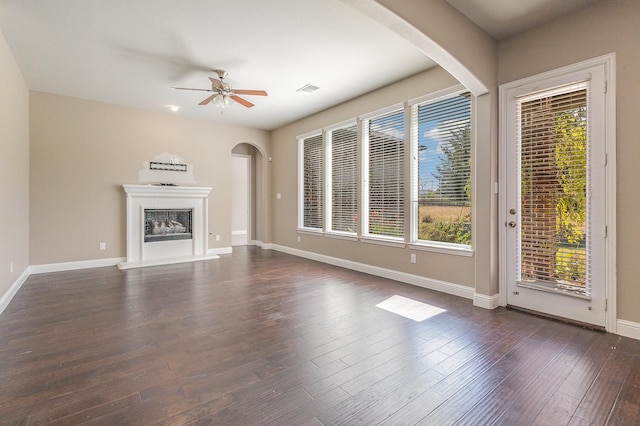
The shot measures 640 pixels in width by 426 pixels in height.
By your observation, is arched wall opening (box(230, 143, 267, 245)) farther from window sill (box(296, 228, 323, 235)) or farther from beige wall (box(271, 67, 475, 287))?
window sill (box(296, 228, 323, 235))

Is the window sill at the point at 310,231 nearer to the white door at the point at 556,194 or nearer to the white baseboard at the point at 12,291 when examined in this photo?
the white door at the point at 556,194

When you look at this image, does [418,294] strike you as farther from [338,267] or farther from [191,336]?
[191,336]

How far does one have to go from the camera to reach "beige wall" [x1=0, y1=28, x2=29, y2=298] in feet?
11.0

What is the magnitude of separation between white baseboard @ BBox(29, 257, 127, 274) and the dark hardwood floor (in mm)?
1503

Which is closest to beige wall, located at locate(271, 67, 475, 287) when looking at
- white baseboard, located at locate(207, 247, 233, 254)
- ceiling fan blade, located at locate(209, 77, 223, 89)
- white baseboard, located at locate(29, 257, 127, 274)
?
white baseboard, located at locate(207, 247, 233, 254)

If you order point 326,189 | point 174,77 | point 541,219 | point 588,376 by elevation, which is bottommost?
point 588,376

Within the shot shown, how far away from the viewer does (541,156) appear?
10.1 ft

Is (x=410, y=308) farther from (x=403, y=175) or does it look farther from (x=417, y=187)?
(x=403, y=175)

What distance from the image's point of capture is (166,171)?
6.27 meters

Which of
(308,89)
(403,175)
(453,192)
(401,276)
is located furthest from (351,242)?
(308,89)

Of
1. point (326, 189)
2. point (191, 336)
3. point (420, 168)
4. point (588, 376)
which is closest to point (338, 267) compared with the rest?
point (326, 189)

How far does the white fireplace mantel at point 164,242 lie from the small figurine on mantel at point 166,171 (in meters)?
0.34

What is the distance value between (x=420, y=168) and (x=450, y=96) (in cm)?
97

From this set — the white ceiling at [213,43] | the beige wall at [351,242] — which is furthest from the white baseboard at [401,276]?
the white ceiling at [213,43]
